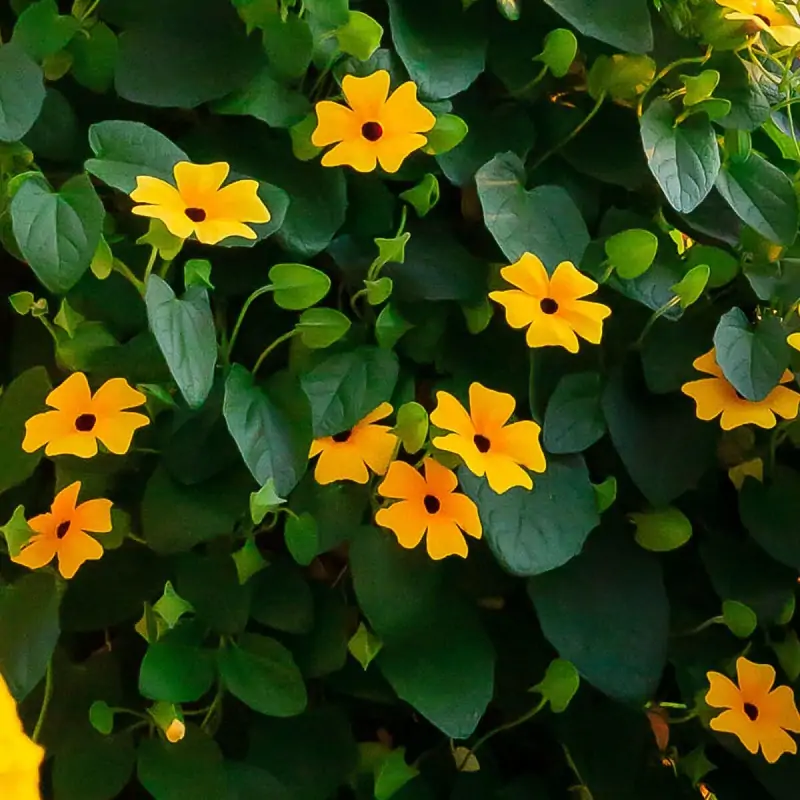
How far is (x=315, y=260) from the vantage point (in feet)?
1.89

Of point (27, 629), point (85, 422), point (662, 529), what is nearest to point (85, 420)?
point (85, 422)

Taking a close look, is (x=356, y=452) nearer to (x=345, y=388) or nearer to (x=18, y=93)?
(x=345, y=388)

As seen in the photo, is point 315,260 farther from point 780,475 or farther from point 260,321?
point 780,475

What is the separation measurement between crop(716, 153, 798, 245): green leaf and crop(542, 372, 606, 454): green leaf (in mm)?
143

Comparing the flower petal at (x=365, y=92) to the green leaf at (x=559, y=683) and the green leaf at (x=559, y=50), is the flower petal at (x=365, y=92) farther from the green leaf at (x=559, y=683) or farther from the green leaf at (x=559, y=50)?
the green leaf at (x=559, y=683)

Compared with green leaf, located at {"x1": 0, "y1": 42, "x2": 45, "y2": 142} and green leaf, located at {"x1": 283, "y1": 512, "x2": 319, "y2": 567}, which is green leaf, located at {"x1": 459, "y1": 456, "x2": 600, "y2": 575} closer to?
green leaf, located at {"x1": 283, "y1": 512, "x2": 319, "y2": 567}

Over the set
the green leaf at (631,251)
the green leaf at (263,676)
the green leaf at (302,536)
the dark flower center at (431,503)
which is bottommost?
the green leaf at (263,676)

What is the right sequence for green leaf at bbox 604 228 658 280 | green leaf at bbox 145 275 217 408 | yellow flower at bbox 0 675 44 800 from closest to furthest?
yellow flower at bbox 0 675 44 800 → green leaf at bbox 145 275 217 408 → green leaf at bbox 604 228 658 280

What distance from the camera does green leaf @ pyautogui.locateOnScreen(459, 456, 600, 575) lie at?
1.61 ft

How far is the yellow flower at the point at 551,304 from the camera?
1.62 ft

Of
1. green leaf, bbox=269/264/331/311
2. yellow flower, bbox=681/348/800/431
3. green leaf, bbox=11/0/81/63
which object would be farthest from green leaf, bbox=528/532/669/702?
green leaf, bbox=11/0/81/63

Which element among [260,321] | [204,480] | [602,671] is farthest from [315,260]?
[602,671]

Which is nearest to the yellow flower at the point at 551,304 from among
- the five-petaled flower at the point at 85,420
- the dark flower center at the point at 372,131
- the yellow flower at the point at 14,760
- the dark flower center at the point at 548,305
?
the dark flower center at the point at 548,305

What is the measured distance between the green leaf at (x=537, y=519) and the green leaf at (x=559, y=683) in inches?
2.8
